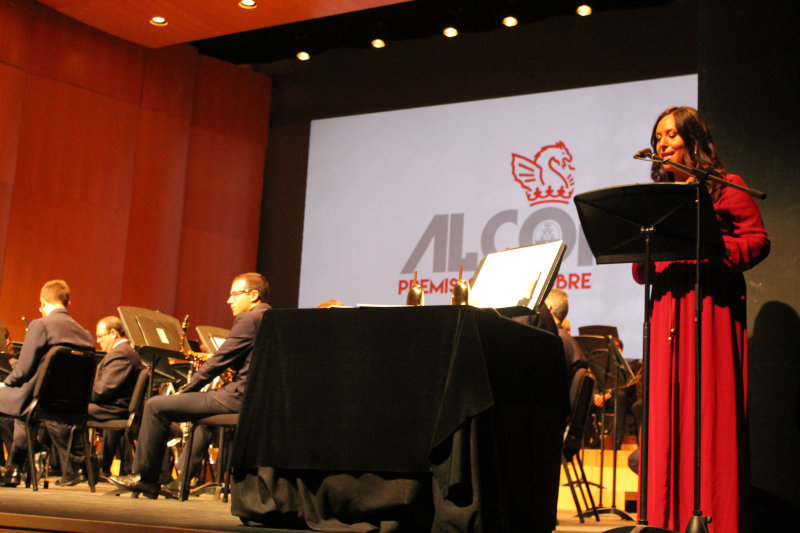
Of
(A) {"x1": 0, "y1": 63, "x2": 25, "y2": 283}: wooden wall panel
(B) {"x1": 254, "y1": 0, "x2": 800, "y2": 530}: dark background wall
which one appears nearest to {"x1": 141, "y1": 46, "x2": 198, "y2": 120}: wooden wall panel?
(B) {"x1": 254, "y1": 0, "x2": 800, "y2": 530}: dark background wall

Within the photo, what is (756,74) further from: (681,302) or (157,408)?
(157,408)

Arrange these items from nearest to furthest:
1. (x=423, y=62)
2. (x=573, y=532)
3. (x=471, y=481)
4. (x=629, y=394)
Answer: (x=471, y=481), (x=573, y=532), (x=629, y=394), (x=423, y=62)

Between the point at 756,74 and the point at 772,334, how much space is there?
1038 millimetres

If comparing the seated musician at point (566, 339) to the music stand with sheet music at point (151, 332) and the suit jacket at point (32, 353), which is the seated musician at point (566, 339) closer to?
the music stand with sheet music at point (151, 332)

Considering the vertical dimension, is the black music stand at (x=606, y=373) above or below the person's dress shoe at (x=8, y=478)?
above

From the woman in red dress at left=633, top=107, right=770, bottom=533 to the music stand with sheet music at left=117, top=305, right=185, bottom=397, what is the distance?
117 inches

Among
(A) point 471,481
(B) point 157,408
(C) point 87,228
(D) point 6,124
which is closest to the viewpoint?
(A) point 471,481

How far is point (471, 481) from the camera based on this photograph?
2350 mm

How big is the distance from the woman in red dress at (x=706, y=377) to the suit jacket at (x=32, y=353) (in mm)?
3536

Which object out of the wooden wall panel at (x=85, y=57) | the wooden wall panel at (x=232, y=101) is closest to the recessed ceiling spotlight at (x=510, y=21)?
the wooden wall panel at (x=232, y=101)

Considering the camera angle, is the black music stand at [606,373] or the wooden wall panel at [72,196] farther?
the wooden wall panel at [72,196]

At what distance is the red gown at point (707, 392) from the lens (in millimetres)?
2695

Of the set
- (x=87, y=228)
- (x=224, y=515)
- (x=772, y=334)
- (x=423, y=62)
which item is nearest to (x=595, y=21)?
(x=423, y=62)

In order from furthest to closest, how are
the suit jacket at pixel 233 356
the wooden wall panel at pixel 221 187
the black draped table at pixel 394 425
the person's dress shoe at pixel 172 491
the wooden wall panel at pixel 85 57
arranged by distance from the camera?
the wooden wall panel at pixel 221 187, the wooden wall panel at pixel 85 57, the person's dress shoe at pixel 172 491, the suit jacket at pixel 233 356, the black draped table at pixel 394 425
